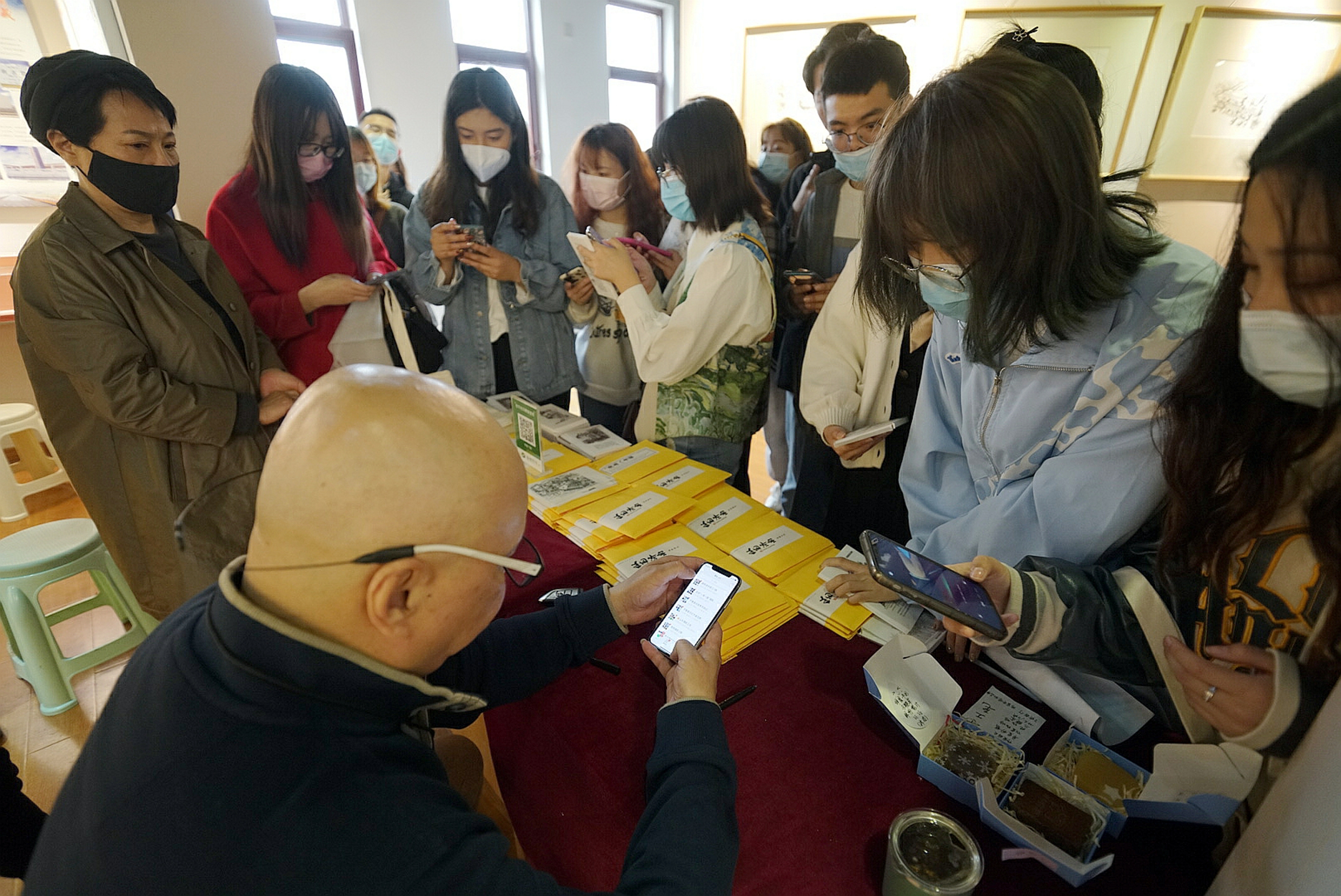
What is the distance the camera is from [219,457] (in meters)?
1.90

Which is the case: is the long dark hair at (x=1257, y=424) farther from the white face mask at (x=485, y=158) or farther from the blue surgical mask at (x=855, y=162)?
the white face mask at (x=485, y=158)

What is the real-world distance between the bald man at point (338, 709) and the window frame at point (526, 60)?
5.28 metres

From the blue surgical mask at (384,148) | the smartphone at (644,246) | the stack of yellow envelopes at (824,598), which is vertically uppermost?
the blue surgical mask at (384,148)

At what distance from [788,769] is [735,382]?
4.16 feet

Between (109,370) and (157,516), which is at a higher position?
(109,370)

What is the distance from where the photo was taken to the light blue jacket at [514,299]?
2.25 meters

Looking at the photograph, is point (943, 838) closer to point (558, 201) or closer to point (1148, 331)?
point (1148, 331)

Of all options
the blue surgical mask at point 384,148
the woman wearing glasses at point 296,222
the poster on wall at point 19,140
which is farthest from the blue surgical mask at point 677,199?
the poster on wall at point 19,140

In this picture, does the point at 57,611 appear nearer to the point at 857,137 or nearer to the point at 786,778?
the point at 786,778

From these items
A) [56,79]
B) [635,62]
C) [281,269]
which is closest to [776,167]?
[281,269]

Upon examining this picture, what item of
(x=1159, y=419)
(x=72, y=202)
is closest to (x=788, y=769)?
(x=1159, y=419)

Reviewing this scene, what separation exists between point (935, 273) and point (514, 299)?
1667 mm

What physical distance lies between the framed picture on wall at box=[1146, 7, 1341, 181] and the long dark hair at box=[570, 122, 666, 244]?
419cm

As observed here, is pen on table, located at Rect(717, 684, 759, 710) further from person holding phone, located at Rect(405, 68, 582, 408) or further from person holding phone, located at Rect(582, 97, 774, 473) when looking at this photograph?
person holding phone, located at Rect(405, 68, 582, 408)
